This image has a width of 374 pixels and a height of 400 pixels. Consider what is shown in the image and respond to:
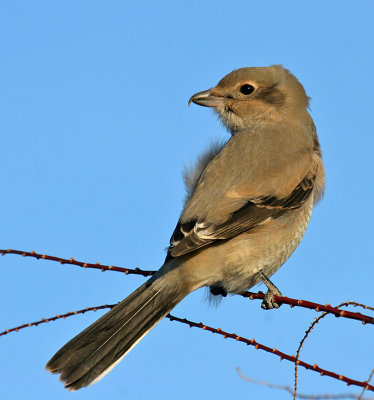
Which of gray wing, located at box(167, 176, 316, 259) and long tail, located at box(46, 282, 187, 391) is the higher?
gray wing, located at box(167, 176, 316, 259)

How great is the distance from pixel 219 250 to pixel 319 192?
1268 mm

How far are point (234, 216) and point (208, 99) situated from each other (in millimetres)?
1628

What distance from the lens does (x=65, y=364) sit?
12.6 feet

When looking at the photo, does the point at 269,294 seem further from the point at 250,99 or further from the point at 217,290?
the point at 250,99

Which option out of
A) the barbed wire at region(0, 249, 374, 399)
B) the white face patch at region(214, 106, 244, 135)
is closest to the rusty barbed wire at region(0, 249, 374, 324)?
the barbed wire at region(0, 249, 374, 399)

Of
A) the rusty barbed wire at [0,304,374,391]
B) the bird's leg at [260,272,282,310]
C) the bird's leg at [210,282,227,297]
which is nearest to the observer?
the rusty barbed wire at [0,304,374,391]

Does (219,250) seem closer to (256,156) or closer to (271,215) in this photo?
(271,215)

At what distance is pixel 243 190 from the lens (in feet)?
14.6

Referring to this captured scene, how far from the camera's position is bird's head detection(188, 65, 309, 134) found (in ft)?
17.7

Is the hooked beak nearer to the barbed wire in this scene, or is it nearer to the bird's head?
the bird's head

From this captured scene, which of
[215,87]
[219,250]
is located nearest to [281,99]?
[215,87]

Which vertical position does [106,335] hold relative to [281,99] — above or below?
below

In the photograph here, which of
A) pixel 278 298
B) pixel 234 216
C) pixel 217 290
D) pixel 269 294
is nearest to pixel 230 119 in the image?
pixel 234 216

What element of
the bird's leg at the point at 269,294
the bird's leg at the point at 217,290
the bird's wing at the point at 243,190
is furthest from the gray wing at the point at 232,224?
the bird's leg at the point at 217,290
